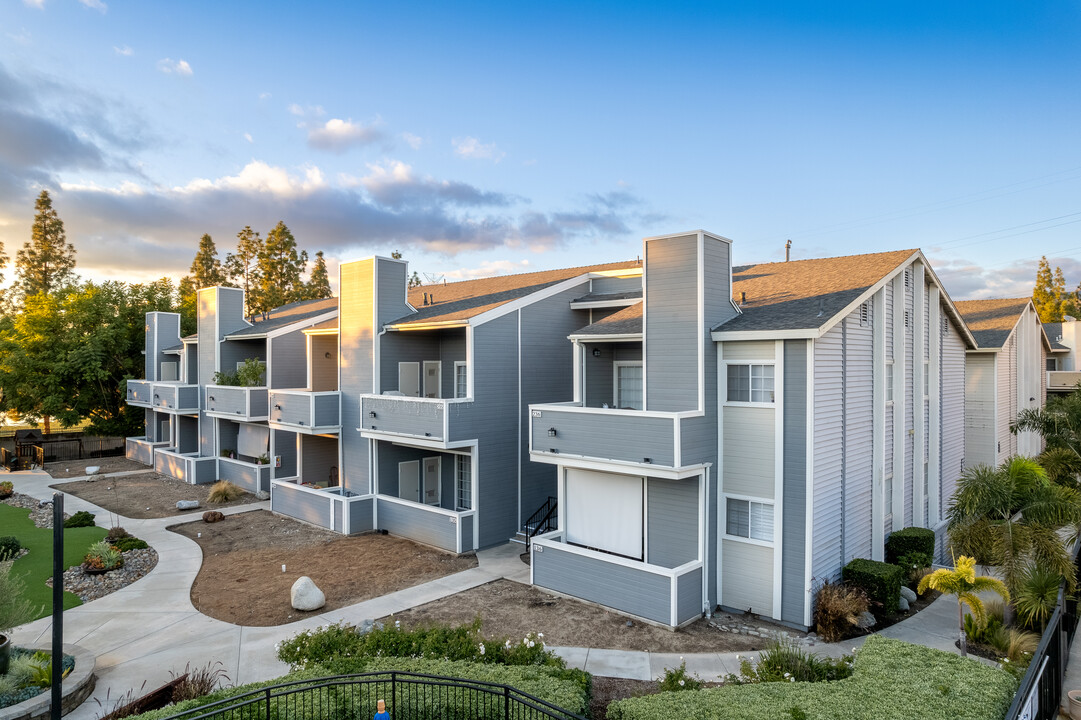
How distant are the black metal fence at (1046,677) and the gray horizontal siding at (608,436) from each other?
627 centimetres

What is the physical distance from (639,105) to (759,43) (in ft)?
12.9

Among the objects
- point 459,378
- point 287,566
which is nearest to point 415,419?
point 459,378

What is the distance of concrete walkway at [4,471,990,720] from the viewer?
1067 centimetres

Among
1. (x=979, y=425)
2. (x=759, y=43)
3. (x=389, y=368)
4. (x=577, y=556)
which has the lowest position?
(x=577, y=556)

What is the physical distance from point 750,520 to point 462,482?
10.9 m

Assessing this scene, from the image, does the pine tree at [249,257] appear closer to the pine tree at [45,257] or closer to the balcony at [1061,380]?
the pine tree at [45,257]

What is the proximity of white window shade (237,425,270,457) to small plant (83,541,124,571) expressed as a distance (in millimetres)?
10585

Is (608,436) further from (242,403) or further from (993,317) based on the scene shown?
(993,317)

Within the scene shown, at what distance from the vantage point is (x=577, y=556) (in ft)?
46.4

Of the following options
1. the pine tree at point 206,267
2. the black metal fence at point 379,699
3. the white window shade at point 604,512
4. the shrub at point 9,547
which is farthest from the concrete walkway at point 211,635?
the pine tree at point 206,267

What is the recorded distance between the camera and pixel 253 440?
93.3 ft

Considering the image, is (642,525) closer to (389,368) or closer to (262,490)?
(389,368)

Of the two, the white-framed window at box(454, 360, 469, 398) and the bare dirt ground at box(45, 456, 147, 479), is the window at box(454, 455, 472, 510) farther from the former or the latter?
the bare dirt ground at box(45, 456, 147, 479)

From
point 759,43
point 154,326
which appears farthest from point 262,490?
point 759,43
